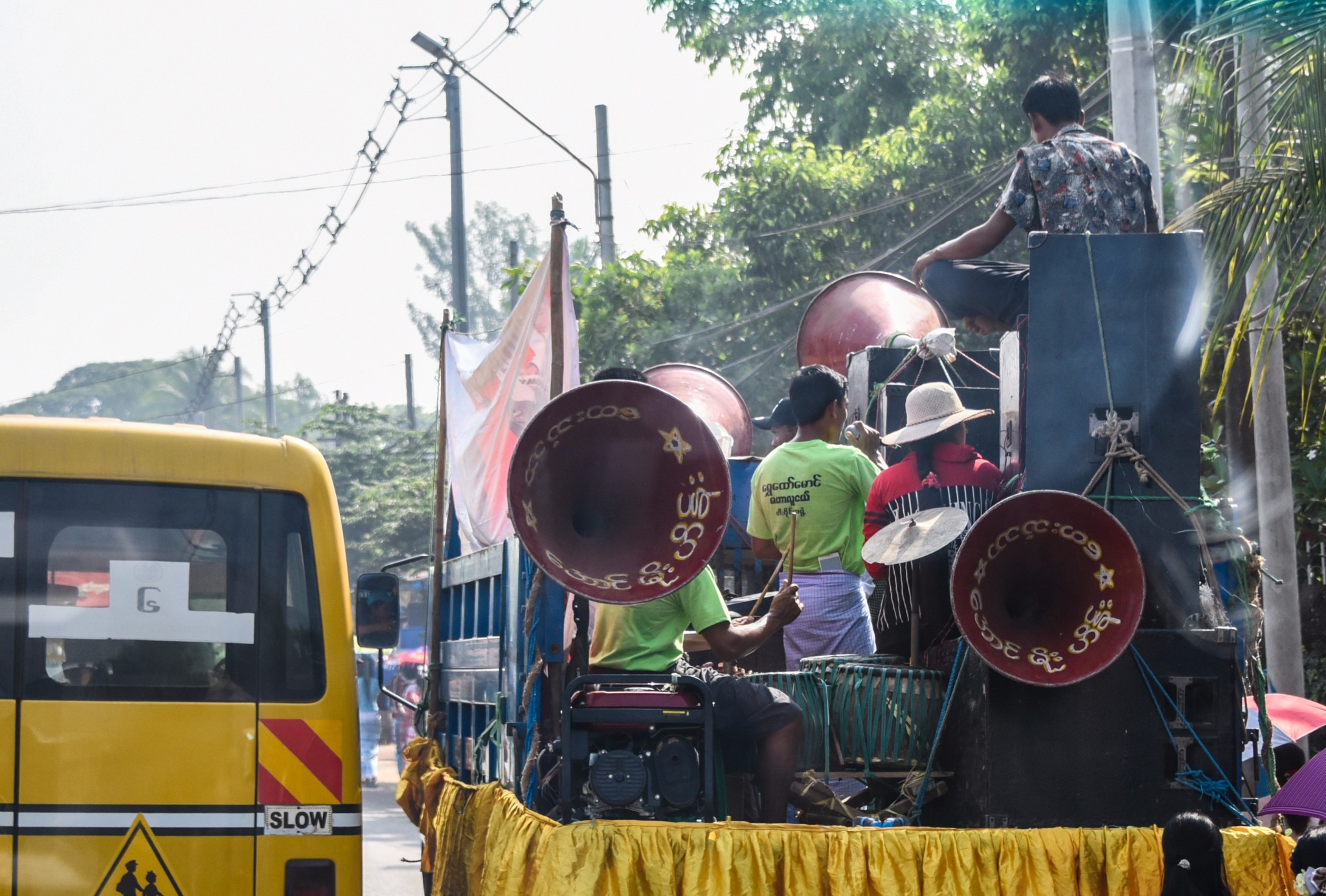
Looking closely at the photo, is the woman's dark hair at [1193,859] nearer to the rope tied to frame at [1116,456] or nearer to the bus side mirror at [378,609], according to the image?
the rope tied to frame at [1116,456]

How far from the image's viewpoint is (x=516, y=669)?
15.8ft

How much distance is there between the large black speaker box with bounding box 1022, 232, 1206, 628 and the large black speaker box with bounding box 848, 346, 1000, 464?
1421 millimetres

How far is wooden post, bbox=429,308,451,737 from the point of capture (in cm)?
736

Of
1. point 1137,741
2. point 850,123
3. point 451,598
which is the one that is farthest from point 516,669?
point 850,123

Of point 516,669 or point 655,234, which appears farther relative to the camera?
point 655,234

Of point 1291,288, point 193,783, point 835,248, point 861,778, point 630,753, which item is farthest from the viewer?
point 835,248

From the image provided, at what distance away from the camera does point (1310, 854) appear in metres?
4.48

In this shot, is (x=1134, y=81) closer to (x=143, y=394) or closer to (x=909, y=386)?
(x=909, y=386)

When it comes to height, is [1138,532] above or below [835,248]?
below

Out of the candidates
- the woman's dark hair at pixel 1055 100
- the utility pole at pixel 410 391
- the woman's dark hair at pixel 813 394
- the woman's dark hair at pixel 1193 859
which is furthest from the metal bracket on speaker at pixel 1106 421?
the utility pole at pixel 410 391

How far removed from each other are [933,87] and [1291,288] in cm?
1379

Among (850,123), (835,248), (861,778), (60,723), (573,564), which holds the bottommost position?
(861,778)

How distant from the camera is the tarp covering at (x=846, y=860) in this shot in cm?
385

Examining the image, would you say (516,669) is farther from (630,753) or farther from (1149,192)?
(1149,192)
